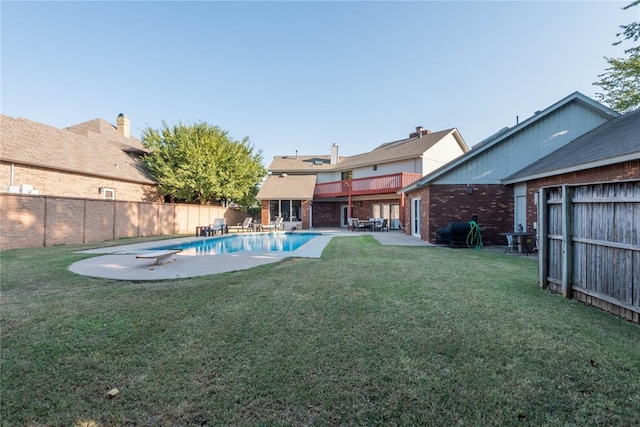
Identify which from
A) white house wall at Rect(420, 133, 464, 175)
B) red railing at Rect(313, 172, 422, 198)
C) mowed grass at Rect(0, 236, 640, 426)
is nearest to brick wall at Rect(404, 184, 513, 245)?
red railing at Rect(313, 172, 422, 198)

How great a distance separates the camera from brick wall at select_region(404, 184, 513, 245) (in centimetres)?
1254

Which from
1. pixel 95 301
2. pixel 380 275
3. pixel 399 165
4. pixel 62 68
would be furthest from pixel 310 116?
pixel 95 301

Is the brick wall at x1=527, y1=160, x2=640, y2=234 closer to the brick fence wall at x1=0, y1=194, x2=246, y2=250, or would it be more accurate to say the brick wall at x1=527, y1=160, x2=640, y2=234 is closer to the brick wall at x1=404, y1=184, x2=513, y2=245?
the brick wall at x1=404, y1=184, x2=513, y2=245

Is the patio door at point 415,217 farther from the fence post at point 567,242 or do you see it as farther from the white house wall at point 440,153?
the fence post at point 567,242

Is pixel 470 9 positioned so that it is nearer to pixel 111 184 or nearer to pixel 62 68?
pixel 62 68

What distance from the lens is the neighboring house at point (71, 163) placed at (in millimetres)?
14438

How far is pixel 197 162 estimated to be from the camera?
23.2 metres

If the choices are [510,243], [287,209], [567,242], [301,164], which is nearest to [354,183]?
[287,209]

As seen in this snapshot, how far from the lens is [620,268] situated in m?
3.86

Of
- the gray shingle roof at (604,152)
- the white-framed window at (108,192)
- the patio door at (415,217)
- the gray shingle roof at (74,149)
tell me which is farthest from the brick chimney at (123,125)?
the gray shingle roof at (604,152)

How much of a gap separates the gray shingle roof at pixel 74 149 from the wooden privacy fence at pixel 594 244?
20.5 metres

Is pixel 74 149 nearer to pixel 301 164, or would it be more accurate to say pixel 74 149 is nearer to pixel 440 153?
pixel 301 164

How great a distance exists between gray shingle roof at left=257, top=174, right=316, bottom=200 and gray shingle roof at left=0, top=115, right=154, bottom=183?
29.4ft

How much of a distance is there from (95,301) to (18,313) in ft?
2.79
